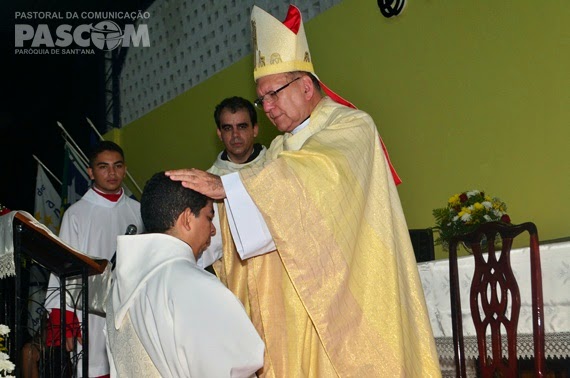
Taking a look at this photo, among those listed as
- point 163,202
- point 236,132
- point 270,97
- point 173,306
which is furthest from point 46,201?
point 173,306

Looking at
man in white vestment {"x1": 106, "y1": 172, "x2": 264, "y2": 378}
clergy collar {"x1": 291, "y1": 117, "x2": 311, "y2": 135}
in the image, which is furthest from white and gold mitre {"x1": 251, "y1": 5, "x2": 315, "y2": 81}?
man in white vestment {"x1": 106, "y1": 172, "x2": 264, "y2": 378}

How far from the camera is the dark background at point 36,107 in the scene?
29.9 feet

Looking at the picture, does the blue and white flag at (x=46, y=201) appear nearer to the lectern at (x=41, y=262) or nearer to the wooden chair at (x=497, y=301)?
the lectern at (x=41, y=262)

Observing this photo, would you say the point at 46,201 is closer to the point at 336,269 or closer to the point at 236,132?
the point at 236,132

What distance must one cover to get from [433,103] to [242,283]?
244 centimetres

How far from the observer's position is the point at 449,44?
17.4 feet

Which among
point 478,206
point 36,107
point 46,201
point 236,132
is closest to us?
point 478,206

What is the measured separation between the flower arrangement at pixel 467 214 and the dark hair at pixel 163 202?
1.69 m

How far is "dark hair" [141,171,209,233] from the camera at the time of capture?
2.73m

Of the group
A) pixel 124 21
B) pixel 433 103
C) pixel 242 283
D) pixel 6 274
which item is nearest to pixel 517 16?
pixel 433 103

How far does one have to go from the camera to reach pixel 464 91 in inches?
205

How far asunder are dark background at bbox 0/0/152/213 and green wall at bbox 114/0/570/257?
3707 millimetres

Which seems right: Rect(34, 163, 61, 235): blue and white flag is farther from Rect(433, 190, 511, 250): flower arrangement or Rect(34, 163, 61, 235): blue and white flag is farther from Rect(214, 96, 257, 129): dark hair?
Rect(433, 190, 511, 250): flower arrangement

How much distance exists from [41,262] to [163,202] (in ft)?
4.83
